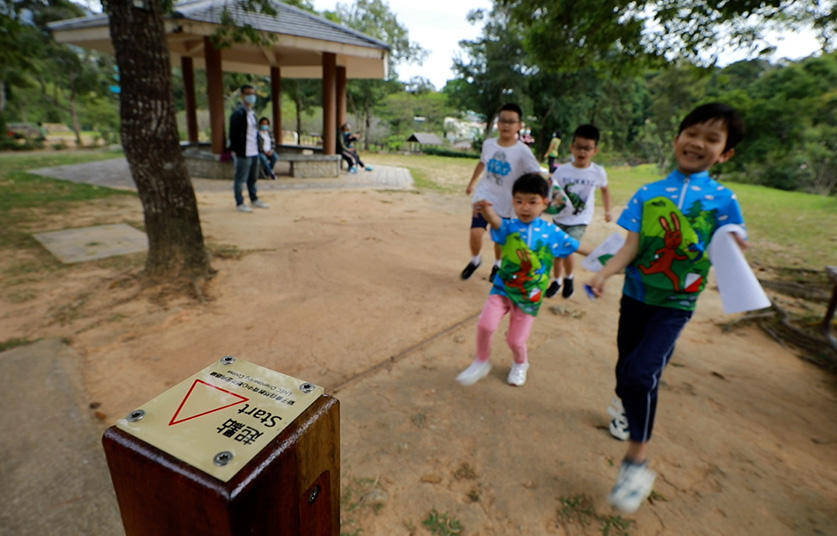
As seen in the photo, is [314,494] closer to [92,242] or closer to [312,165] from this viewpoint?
[92,242]

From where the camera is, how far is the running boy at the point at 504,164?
12.0 ft

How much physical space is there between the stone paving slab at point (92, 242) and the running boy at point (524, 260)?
4052mm

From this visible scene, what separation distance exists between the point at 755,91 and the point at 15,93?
41027 mm

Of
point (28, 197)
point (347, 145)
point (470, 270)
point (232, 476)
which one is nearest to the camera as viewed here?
point (232, 476)

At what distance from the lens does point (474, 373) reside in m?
2.63

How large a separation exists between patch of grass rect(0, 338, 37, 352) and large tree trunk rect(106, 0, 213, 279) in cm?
106

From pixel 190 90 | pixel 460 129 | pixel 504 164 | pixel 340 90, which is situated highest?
pixel 460 129

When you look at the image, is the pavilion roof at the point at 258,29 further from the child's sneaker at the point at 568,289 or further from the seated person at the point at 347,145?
the child's sneaker at the point at 568,289

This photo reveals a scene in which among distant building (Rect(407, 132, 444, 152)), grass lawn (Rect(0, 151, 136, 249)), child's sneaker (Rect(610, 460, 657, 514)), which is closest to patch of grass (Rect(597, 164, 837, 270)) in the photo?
child's sneaker (Rect(610, 460, 657, 514))

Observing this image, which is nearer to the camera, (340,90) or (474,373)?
(474,373)

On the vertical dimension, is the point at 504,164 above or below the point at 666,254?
above

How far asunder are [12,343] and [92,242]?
2.36m

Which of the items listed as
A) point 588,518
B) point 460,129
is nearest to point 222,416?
point 588,518

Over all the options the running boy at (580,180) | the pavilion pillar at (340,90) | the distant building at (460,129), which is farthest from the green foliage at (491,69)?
the running boy at (580,180)
